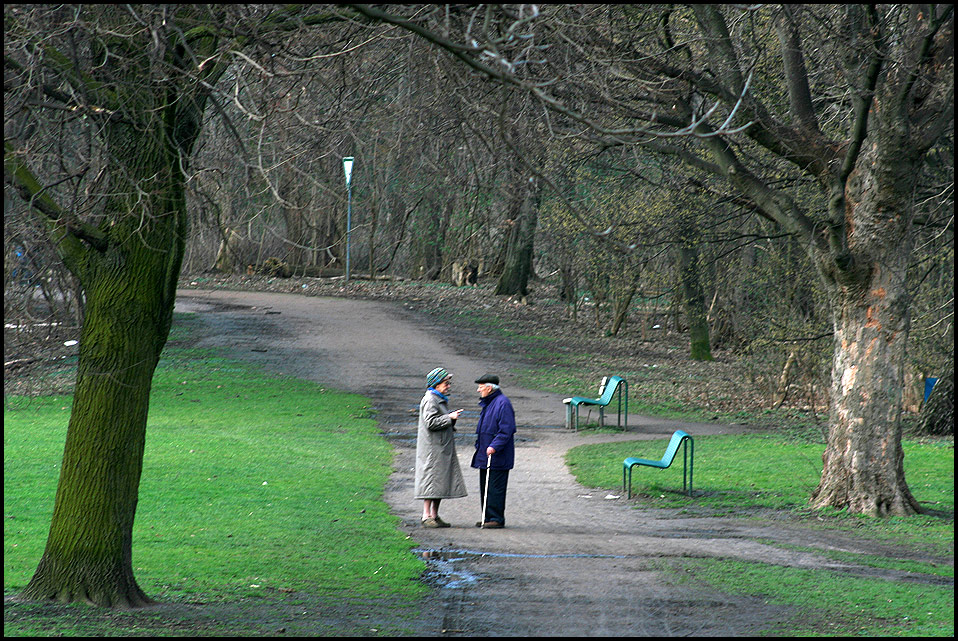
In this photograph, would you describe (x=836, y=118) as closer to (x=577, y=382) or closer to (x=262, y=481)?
(x=262, y=481)

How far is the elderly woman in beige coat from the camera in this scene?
10.4 metres

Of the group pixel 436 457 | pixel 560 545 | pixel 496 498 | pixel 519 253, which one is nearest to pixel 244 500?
pixel 436 457

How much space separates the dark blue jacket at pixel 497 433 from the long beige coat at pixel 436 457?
0.30m

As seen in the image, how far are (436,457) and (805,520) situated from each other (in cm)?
422

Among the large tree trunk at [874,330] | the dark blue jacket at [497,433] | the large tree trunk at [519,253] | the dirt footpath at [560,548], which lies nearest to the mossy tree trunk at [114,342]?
the dirt footpath at [560,548]

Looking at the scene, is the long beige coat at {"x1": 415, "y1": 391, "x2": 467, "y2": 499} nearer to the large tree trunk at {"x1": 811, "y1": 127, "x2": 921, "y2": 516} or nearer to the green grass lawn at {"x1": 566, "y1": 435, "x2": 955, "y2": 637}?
the green grass lawn at {"x1": 566, "y1": 435, "x2": 955, "y2": 637}

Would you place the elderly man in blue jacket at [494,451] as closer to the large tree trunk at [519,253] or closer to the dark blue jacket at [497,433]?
the dark blue jacket at [497,433]

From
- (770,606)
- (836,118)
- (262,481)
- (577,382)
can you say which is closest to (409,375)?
(577,382)

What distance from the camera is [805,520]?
36.0 feet

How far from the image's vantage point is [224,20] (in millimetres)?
6055

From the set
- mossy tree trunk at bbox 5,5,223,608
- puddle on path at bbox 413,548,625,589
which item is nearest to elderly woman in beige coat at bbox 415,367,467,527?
puddle on path at bbox 413,548,625,589

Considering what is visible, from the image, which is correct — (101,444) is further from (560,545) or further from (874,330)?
(874,330)

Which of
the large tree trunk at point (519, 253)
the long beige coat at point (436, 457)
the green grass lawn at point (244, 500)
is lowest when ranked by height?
the green grass lawn at point (244, 500)

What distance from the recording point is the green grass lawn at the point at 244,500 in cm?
794
